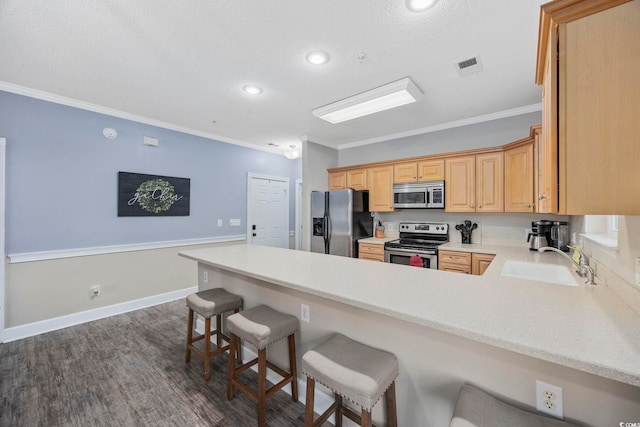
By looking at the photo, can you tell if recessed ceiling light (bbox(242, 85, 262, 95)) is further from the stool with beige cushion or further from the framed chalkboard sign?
the stool with beige cushion

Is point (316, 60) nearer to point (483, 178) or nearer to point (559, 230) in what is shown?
point (483, 178)

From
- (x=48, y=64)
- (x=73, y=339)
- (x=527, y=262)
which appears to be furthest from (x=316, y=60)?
(x=73, y=339)

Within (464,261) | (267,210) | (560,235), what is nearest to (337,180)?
(267,210)

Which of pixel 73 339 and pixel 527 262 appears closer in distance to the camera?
pixel 527 262

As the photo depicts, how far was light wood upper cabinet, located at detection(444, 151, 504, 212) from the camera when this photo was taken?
3.29 meters

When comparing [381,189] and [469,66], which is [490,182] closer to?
[381,189]

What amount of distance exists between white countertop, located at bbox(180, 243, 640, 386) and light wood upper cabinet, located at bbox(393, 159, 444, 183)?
208 centimetres

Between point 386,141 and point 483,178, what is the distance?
5.63ft

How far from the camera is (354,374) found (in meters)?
1.20

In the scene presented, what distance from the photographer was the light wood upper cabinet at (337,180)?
4707 mm

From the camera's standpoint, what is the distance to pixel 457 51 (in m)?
2.12

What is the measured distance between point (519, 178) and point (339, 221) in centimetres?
241

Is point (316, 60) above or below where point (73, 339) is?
above

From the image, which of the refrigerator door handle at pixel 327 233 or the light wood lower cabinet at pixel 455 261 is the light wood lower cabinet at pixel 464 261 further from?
the refrigerator door handle at pixel 327 233
